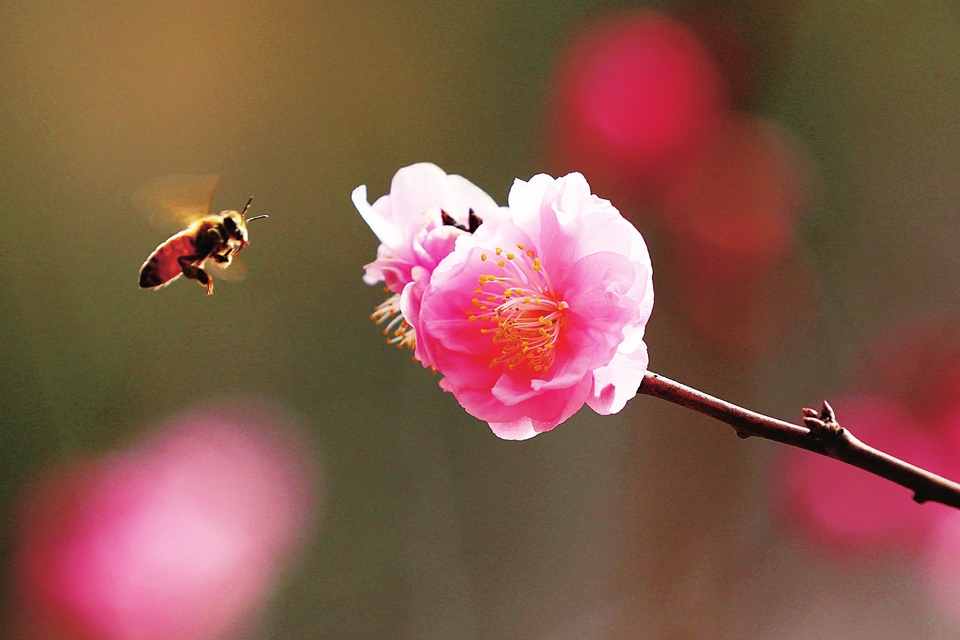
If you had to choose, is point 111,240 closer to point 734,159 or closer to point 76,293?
point 76,293

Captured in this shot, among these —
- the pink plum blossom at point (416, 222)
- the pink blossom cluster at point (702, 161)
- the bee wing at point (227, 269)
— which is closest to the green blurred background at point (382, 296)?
the pink blossom cluster at point (702, 161)

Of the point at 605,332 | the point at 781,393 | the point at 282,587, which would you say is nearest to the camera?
the point at 605,332

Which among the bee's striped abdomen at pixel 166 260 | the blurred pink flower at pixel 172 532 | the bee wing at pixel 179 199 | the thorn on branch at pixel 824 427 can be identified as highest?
the bee wing at pixel 179 199

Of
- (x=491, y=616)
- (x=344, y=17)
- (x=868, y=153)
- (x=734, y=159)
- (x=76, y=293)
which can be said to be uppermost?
(x=344, y=17)

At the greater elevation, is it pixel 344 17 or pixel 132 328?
pixel 344 17

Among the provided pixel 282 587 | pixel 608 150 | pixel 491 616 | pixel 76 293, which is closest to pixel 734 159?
pixel 608 150

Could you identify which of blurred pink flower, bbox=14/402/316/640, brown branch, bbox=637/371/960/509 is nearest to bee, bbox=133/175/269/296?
brown branch, bbox=637/371/960/509

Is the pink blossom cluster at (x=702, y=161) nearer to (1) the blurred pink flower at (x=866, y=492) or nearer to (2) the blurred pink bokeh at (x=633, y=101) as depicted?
(2) the blurred pink bokeh at (x=633, y=101)
